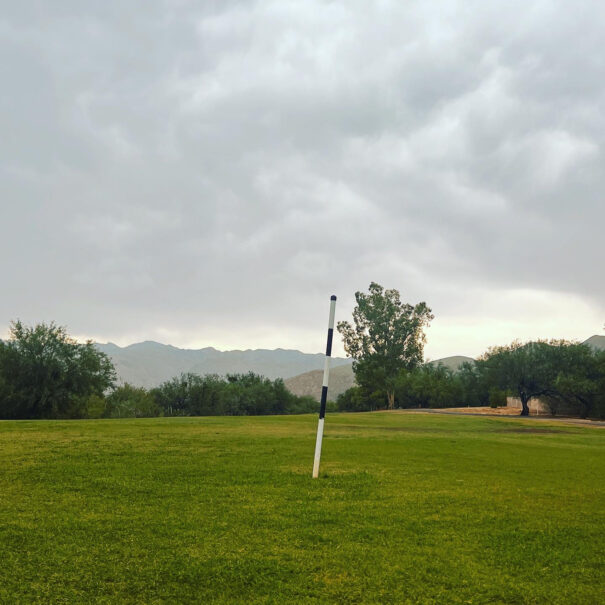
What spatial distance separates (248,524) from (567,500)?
221 inches

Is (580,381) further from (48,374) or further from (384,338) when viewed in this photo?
(48,374)

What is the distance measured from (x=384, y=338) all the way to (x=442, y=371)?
16.2 meters

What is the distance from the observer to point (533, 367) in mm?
63312

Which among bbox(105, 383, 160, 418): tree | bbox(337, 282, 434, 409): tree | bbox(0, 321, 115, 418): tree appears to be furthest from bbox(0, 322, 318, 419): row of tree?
bbox(337, 282, 434, 409): tree

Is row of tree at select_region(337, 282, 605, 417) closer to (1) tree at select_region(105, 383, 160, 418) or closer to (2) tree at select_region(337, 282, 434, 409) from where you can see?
(2) tree at select_region(337, 282, 434, 409)

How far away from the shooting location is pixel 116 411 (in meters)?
86.9

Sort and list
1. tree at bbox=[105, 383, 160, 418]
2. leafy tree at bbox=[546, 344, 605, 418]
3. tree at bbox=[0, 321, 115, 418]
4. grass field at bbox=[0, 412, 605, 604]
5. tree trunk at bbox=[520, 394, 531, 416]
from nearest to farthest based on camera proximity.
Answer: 1. grass field at bbox=[0, 412, 605, 604]
2. tree at bbox=[0, 321, 115, 418]
3. leafy tree at bbox=[546, 344, 605, 418]
4. tree trunk at bbox=[520, 394, 531, 416]
5. tree at bbox=[105, 383, 160, 418]

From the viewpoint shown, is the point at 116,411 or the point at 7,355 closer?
the point at 7,355

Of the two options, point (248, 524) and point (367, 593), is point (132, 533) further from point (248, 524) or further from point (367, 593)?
point (367, 593)

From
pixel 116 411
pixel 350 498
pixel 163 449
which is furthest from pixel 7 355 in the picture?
pixel 350 498

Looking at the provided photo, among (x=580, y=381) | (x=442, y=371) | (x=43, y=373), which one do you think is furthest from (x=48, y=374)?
(x=442, y=371)

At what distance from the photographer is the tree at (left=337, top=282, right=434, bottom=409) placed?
92562mm

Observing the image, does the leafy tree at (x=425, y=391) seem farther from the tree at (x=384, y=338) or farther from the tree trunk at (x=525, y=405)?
the tree trunk at (x=525, y=405)

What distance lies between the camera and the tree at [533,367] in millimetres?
63281
